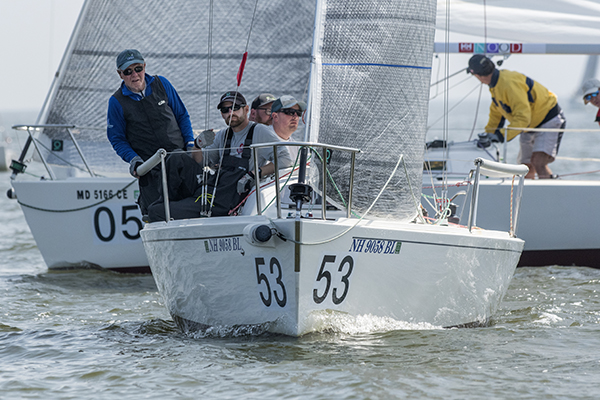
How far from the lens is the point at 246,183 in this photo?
5199 millimetres

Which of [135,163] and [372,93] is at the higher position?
[372,93]

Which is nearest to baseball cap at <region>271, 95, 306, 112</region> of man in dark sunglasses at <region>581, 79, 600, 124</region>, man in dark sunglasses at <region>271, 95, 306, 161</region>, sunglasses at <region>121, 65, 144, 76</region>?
man in dark sunglasses at <region>271, 95, 306, 161</region>

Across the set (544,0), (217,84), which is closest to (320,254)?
(217,84)

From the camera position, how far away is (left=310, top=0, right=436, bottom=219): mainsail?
16.3 ft

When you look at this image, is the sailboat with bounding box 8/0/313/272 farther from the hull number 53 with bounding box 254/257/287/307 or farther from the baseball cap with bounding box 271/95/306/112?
the hull number 53 with bounding box 254/257/287/307

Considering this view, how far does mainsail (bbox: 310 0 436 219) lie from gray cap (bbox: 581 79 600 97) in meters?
4.46

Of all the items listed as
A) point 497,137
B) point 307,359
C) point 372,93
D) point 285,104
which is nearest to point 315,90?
point 372,93

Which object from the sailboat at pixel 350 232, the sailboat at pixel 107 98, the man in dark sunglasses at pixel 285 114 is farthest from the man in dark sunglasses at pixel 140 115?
the sailboat at pixel 107 98

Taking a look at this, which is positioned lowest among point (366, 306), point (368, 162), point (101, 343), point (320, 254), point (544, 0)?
point (101, 343)

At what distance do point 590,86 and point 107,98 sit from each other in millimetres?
5369

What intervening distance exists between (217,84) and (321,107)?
4673mm

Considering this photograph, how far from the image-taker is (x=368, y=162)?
4980 millimetres

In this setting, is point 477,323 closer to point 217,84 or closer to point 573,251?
point 573,251

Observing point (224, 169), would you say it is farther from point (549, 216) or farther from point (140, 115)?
point (549, 216)
